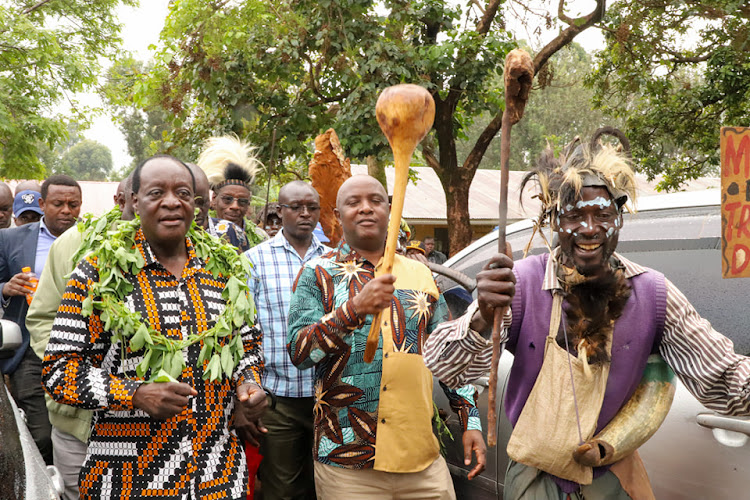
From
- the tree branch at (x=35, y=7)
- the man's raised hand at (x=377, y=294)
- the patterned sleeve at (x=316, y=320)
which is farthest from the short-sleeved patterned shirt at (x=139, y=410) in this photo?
the tree branch at (x=35, y=7)

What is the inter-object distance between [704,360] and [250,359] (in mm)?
1741

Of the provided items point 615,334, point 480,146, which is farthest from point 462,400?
point 480,146

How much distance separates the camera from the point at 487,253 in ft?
14.1

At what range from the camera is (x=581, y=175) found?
247 centimetres

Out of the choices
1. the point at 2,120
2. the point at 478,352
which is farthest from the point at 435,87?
the point at 2,120

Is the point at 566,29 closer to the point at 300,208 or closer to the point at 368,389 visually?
the point at 300,208

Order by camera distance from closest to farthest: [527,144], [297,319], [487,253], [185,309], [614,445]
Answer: [614,445] < [185,309] < [297,319] < [487,253] < [527,144]

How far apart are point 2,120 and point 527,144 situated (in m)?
28.0

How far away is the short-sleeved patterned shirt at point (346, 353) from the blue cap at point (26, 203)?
141 inches

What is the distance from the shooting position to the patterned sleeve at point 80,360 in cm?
254

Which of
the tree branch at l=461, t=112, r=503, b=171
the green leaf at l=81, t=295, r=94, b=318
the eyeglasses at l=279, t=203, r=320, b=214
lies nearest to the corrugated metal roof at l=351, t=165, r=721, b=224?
the tree branch at l=461, t=112, r=503, b=171

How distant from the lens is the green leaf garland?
2.62 meters

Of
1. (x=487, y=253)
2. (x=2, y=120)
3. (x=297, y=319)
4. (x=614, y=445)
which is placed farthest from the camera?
(x=2, y=120)

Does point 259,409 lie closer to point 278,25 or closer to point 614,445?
point 614,445
